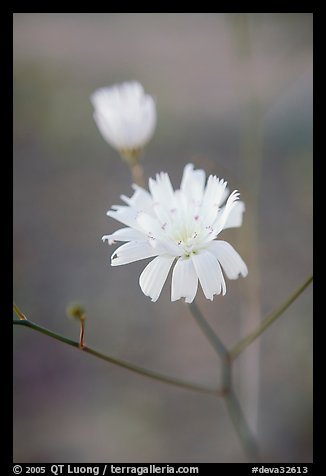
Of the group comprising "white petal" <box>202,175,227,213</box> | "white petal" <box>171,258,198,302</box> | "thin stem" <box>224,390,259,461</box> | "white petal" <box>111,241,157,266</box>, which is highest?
"white petal" <box>202,175,227,213</box>

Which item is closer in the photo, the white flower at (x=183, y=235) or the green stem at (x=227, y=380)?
the white flower at (x=183, y=235)

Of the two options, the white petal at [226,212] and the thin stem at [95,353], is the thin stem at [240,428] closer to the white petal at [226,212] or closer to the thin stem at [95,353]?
the thin stem at [95,353]

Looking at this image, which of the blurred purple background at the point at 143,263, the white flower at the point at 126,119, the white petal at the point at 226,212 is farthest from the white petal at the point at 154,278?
the blurred purple background at the point at 143,263

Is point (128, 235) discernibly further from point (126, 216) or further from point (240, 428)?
point (240, 428)

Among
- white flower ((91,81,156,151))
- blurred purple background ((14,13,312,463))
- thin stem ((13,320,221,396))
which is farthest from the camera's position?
blurred purple background ((14,13,312,463))

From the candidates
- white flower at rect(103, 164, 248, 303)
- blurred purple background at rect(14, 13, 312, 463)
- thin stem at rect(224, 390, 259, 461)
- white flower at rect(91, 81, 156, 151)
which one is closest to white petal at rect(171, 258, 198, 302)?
white flower at rect(103, 164, 248, 303)

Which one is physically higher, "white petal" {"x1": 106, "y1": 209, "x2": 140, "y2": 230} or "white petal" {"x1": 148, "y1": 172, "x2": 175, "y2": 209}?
"white petal" {"x1": 148, "y1": 172, "x2": 175, "y2": 209}

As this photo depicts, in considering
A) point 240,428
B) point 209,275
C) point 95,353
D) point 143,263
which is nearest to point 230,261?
point 209,275

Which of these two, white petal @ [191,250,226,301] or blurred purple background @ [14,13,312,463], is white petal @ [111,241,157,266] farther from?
blurred purple background @ [14,13,312,463]
